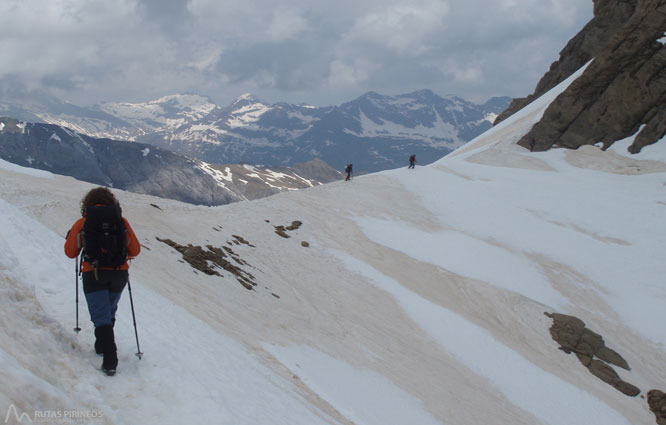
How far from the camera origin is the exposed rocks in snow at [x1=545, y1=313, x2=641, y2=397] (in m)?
23.0

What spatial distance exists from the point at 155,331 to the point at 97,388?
11.2 ft

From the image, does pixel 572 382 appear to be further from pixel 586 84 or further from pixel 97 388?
pixel 586 84

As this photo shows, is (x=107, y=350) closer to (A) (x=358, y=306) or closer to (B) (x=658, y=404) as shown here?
(A) (x=358, y=306)

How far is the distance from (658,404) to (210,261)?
2372 centimetres

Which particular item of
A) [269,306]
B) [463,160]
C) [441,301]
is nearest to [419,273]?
[441,301]

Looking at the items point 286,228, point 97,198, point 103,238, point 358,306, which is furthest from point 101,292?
point 286,228

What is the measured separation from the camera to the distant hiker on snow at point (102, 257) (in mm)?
6992

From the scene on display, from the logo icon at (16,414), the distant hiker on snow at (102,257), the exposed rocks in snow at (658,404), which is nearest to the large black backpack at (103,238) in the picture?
the distant hiker on snow at (102,257)

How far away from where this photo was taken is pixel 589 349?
2488 cm

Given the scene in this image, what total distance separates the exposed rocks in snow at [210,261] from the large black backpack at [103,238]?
40.3 feet

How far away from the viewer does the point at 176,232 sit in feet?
78.5

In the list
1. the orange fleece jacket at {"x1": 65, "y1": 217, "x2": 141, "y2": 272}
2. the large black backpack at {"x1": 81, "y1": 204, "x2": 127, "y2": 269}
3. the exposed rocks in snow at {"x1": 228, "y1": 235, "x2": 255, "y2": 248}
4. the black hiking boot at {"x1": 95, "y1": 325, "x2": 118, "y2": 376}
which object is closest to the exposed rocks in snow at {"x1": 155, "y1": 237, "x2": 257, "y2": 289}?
the exposed rocks in snow at {"x1": 228, "y1": 235, "x2": 255, "y2": 248}

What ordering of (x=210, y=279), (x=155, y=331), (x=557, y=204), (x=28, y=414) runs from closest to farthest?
1. (x=28, y=414)
2. (x=155, y=331)
3. (x=210, y=279)
4. (x=557, y=204)

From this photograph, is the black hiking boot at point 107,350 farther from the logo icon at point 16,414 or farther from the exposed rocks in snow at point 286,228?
the exposed rocks in snow at point 286,228
